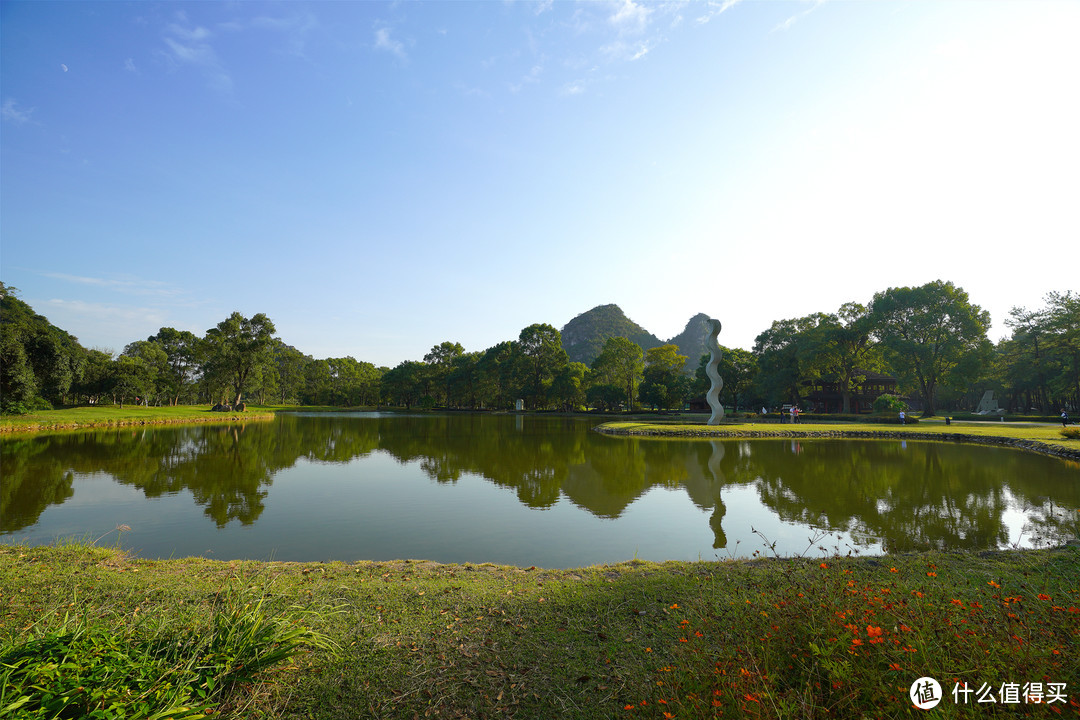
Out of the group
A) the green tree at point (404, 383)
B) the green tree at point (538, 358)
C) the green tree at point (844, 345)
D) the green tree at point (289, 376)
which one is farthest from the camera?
the green tree at point (289, 376)

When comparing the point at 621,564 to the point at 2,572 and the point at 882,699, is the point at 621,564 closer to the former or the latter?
the point at 882,699

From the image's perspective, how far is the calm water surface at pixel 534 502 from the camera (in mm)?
8688

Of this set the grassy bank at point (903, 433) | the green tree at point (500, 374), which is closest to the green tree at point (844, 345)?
the grassy bank at point (903, 433)

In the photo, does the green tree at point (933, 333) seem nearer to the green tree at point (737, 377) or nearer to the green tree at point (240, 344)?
the green tree at point (737, 377)

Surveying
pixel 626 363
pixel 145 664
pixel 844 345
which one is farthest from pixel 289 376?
pixel 145 664

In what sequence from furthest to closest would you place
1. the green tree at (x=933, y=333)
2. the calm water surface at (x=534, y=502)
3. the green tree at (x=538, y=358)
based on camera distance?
1. the green tree at (x=538, y=358)
2. the green tree at (x=933, y=333)
3. the calm water surface at (x=534, y=502)

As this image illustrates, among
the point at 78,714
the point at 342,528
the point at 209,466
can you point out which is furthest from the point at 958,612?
the point at 209,466

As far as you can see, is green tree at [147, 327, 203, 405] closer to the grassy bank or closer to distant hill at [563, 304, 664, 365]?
the grassy bank

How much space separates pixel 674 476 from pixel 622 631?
12153mm

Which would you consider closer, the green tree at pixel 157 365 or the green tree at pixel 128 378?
the green tree at pixel 128 378

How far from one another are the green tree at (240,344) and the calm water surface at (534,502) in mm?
37329

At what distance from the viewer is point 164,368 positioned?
69188 millimetres

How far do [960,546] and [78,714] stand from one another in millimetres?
11602

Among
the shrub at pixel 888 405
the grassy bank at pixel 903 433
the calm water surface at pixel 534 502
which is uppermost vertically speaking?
the shrub at pixel 888 405
